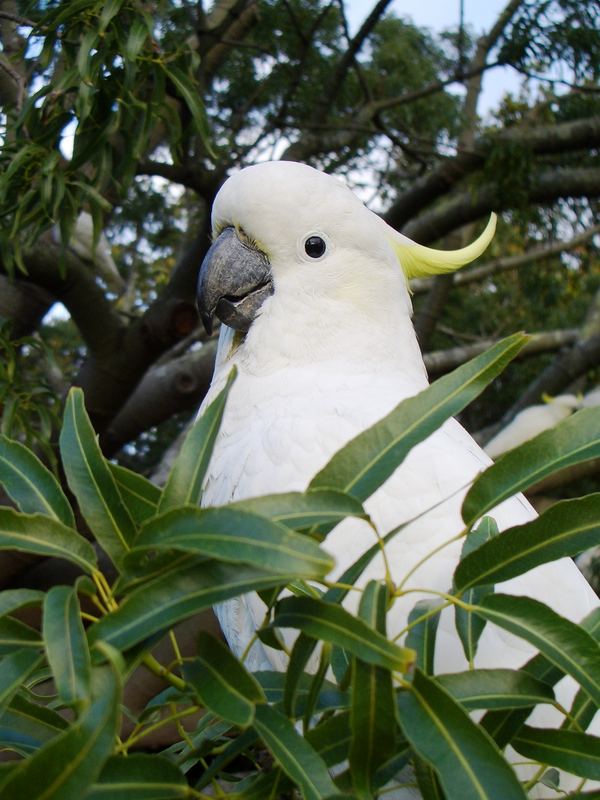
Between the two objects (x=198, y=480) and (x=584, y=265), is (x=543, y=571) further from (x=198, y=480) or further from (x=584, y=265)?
(x=584, y=265)

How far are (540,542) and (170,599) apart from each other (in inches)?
10.8

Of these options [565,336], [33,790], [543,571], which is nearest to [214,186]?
[543,571]

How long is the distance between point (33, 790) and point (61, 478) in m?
1.90

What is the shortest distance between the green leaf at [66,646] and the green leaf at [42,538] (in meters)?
0.04

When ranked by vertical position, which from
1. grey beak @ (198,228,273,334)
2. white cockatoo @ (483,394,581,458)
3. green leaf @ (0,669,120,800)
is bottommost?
green leaf @ (0,669,120,800)

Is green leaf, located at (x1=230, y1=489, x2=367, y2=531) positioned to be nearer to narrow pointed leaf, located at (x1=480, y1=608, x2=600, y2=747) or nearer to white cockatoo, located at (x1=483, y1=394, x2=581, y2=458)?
narrow pointed leaf, located at (x1=480, y1=608, x2=600, y2=747)

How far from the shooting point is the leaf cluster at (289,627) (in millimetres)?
547

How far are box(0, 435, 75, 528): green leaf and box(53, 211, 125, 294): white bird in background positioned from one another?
1.60 m

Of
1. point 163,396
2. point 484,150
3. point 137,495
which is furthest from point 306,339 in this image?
point 484,150

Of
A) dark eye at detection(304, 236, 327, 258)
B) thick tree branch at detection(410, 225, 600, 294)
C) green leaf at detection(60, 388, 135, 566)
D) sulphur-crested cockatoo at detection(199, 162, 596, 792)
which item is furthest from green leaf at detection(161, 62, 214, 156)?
thick tree branch at detection(410, 225, 600, 294)

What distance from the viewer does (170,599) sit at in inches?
22.8

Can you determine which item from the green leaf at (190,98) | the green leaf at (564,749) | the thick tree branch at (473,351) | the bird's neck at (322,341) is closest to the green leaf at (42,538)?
the green leaf at (564,749)

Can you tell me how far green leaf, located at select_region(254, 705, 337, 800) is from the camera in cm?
59

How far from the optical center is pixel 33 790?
0.49 m
